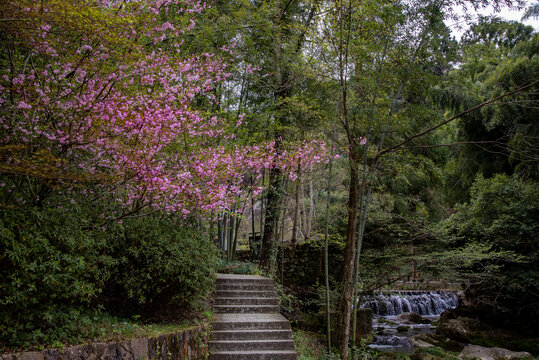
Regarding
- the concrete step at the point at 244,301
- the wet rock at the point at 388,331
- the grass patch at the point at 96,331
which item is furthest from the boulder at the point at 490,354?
the grass patch at the point at 96,331

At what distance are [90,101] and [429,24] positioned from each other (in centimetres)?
474

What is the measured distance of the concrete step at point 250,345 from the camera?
4824mm

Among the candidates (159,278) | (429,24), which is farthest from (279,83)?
(159,278)

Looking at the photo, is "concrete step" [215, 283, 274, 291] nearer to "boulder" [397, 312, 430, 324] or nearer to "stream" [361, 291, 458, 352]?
"stream" [361, 291, 458, 352]

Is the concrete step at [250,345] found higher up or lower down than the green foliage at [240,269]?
lower down

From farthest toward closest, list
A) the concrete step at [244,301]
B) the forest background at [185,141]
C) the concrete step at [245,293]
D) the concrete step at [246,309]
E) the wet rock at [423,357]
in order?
the wet rock at [423,357] < the concrete step at [245,293] < the concrete step at [244,301] < the concrete step at [246,309] < the forest background at [185,141]

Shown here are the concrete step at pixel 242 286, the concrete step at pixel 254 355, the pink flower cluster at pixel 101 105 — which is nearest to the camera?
the pink flower cluster at pixel 101 105

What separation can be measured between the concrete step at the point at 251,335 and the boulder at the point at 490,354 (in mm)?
4677

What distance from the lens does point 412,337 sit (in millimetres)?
9023

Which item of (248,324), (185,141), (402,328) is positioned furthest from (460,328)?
(185,141)

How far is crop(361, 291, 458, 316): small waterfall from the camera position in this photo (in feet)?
39.1

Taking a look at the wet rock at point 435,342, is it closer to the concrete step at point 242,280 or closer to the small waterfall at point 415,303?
the small waterfall at point 415,303

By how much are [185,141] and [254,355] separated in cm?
309

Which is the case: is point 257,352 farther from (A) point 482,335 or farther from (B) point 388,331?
(A) point 482,335
